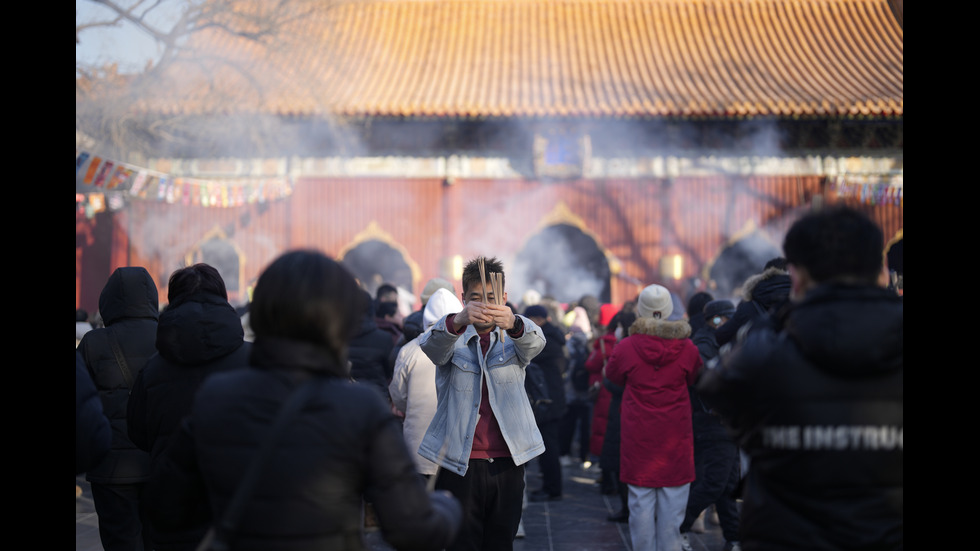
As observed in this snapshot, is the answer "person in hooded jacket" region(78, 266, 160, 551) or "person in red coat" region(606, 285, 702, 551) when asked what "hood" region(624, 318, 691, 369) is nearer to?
"person in red coat" region(606, 285, 702, 551)

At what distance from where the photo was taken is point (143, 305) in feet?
12.5

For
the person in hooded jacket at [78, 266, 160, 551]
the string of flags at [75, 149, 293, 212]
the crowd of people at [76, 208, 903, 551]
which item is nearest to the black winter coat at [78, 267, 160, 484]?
the person in hooded jacket at [78, 266, 160, 551]

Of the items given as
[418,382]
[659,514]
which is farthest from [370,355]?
[659,514]

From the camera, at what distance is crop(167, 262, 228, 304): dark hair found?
10.4ft

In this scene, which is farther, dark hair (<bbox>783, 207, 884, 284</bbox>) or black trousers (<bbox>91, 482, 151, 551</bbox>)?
black trousers (<bbox>91, 482, 151, 551</bbox>)

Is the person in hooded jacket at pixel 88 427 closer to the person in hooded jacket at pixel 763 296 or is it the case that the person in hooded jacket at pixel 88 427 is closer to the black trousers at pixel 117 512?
the black trousers at pixel 117 512

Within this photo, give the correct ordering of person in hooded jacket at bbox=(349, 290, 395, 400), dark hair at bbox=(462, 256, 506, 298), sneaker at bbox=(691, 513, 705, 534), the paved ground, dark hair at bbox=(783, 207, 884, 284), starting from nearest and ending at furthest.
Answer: dark hair at bbox=(783, 207, 884, 284)
dark hair at bbox=(462, 256, 506, 298)
the paved ground
person in hooded jacket at bbox=(349, 290, 395, 400)
sneaker at bbox=(691, 513, 705, 534)

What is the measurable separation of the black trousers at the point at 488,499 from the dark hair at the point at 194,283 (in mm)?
1263

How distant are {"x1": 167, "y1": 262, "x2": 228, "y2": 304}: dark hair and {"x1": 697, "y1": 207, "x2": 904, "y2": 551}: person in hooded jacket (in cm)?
205

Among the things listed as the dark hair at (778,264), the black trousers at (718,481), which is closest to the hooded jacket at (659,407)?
the dark hair at (778,264)

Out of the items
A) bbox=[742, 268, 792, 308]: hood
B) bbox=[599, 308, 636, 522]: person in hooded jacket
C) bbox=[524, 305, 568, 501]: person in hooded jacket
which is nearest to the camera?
bbox=[742, 268, 792, 308]: hood

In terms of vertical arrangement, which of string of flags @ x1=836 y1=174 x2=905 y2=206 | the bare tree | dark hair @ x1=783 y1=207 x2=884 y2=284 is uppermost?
the bare tree
